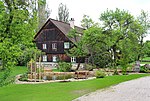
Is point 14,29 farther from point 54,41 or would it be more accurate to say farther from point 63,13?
point 63,13

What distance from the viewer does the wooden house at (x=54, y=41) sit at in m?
44.6

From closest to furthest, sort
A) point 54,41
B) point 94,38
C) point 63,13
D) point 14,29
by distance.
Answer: point 14,29, point 94,38, point 54,41, point 63,13

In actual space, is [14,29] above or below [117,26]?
below

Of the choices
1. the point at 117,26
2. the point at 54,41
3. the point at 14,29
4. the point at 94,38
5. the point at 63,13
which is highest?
the point at 63,13

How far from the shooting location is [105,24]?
35938 mm

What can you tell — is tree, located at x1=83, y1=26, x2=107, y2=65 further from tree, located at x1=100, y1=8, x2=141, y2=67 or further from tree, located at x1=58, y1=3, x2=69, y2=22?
tree, located at x1=58, y1=3, x2=69, y2=22

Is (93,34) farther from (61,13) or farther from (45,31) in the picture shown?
(61,13)

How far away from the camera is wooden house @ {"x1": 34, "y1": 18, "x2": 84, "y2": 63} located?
44562mm

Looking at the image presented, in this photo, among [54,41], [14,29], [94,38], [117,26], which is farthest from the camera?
[54,41]

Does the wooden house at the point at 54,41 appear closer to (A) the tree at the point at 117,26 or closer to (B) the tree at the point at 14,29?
(A) the tree at the point at 117,26

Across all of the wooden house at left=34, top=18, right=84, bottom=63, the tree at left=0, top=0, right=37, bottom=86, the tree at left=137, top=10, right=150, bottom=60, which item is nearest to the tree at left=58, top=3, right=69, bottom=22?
the wooden house at left=34, top=18, right=84, bottom=63

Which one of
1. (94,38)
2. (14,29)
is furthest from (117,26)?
(14,29)

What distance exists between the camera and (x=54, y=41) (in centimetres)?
4622

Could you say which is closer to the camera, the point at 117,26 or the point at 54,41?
the point at 117,26
